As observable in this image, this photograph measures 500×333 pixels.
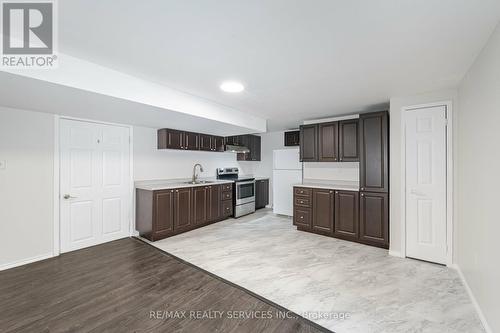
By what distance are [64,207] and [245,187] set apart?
A: 361cm

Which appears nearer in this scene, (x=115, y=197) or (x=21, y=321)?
(x=21, y=321)

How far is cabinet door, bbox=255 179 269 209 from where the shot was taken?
6.39 metres

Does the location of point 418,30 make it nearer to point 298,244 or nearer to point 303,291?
point 303,291

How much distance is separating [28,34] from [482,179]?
383 centimetres

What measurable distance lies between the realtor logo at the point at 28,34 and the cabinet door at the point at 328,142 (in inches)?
156

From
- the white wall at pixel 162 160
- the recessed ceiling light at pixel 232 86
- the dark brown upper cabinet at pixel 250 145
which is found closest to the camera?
the recessed ceiling light at pixel 232 86

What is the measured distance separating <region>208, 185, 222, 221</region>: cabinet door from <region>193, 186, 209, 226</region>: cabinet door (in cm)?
11

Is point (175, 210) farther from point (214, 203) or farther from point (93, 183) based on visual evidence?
point (93, 183)

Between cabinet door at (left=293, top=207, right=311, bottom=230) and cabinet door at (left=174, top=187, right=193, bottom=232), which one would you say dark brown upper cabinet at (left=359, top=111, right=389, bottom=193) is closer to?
cabinet door at (left=293, top=207, right=311, bottom=230)

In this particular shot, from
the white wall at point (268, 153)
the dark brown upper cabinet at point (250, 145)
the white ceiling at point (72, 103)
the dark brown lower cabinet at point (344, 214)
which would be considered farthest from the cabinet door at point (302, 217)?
the dark brown upper cabinet at point (250, 145)

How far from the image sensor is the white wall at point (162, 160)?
439cm

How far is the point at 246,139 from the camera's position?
255 inches

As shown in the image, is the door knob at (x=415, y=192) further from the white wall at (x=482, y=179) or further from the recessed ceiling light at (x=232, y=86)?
the recessed ceiling light at (x=232, y=86)

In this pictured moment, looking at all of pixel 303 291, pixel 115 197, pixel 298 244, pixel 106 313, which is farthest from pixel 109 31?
pixel 298 244
